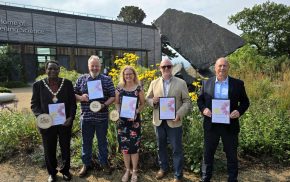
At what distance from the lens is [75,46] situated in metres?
37.5

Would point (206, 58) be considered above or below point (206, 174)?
above

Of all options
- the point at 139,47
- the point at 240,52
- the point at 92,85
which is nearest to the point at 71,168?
the point at 92,85

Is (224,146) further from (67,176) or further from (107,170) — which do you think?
(67,176)

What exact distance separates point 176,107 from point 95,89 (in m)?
1.24

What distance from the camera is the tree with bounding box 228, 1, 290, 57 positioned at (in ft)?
121

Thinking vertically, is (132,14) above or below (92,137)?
above

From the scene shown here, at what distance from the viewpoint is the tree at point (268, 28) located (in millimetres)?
36812

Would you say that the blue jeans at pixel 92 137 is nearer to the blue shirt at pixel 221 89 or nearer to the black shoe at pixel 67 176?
the black shoe at pixel 67 176

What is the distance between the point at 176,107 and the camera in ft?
15.2

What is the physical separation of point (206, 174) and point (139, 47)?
137 feet

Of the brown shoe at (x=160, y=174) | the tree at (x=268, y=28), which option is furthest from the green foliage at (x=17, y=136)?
the tree at (x=268, y=28)

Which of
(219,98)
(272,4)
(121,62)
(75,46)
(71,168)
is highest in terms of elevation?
(272,4)

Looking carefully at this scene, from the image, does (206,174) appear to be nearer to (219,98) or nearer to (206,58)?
(219,98)

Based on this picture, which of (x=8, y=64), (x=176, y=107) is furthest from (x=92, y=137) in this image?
(x=8, y=64)
